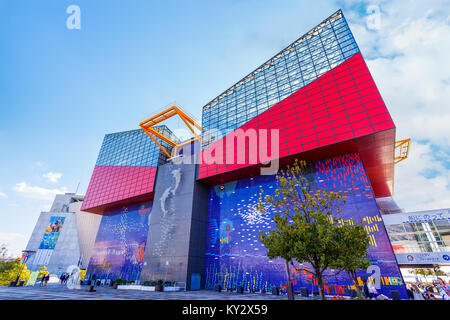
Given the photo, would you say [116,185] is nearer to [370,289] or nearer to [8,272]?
[370,289]

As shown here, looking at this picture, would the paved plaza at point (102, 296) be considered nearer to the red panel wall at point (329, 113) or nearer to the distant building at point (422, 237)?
the distant building at point (422, 237)

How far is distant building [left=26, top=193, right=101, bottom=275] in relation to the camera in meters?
50.8

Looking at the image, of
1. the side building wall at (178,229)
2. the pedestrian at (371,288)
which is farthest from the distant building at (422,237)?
the side building wall at (178,229)

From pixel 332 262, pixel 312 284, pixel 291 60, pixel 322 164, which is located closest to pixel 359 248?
pixel 332 262

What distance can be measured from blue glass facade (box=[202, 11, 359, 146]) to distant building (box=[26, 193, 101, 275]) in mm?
39168

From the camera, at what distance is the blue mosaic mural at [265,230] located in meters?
20.2

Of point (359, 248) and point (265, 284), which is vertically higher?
point (359, 248)

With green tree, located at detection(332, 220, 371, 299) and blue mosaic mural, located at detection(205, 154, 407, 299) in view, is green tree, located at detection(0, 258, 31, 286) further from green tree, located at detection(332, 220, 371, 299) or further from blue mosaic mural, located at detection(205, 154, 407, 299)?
green tree, located at detection(332, 220, 371, 299)

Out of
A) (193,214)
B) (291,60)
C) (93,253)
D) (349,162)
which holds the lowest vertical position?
(93,253)

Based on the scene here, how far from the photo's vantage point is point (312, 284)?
70.8 ft

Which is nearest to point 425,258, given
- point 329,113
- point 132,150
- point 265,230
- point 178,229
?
point 265,230

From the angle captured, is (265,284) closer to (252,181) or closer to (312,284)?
(312,284)

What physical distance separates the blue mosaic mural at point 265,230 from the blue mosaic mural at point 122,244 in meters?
14.1
